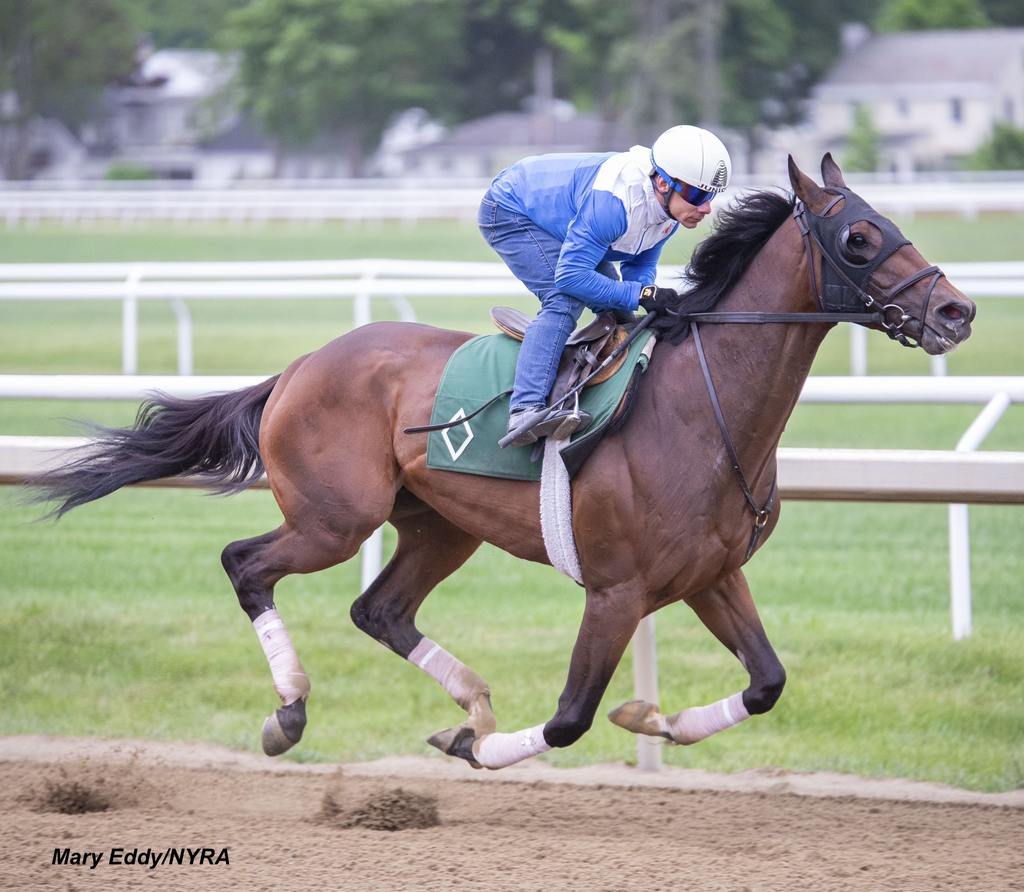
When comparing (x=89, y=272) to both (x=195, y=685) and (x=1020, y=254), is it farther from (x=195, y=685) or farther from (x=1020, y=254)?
(x=1020, y=254)

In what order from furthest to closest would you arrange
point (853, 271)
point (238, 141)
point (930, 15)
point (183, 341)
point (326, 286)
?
1. point (238, 141)
2. point (930, 15)
3. point (183, 341)
4. point (326, 286)
5. point (853, 271)

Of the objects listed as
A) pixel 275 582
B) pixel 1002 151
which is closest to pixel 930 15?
pixel 1002 151

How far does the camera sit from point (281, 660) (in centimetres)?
438

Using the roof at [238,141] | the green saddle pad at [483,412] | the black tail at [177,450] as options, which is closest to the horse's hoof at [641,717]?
the green saddle pad at [483,412]

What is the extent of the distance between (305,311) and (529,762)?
48.2 feet

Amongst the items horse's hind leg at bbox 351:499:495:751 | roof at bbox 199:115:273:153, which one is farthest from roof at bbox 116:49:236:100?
horse's hind leg at bbox 351:499:495:751

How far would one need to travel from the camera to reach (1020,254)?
65.1 feet

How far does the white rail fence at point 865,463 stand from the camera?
449 centimetres

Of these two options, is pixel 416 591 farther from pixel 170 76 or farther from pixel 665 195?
pixel 170 76

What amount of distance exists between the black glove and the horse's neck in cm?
21

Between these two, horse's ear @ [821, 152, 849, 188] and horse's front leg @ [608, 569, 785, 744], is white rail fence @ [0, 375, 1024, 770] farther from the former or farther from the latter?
horse's ear @ [821, 152, 849, 188]

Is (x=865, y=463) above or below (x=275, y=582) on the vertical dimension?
above

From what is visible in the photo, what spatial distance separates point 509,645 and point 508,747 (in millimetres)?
1879

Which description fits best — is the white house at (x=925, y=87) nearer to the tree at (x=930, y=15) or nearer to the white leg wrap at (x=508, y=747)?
the tree at (x=930, y=15)
